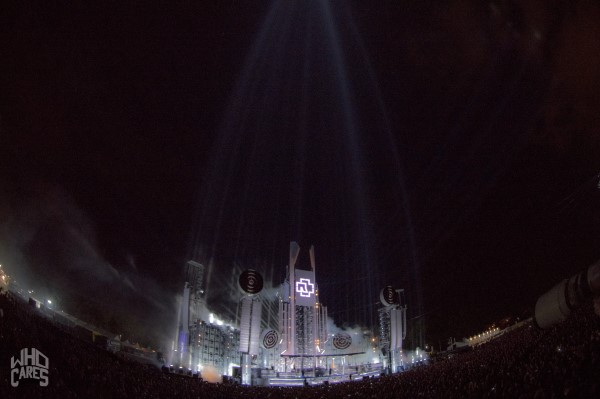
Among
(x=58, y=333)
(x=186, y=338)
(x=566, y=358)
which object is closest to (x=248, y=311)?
(x=186, y=338)

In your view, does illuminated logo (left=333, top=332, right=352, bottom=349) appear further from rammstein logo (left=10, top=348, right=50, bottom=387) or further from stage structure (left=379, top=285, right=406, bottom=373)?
rammstein logo (left=10, top=348, right=50, bottom=387)

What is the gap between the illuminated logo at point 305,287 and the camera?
67.6 m

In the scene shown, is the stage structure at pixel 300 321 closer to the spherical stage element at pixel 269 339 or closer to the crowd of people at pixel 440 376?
the spherical stage element at pixel 269 339

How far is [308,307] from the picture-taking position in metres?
68.6

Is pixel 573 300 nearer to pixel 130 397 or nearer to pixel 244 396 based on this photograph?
pixel 244 396

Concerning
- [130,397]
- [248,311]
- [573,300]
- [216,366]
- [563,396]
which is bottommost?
[563,396]

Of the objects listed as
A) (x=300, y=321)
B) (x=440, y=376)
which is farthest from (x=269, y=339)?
(x=440, y=376)

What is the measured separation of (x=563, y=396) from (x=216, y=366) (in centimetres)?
6591

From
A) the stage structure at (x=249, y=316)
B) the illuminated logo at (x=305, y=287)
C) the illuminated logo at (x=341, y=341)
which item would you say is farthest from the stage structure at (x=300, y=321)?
the stage structure at (x=249, y=316)

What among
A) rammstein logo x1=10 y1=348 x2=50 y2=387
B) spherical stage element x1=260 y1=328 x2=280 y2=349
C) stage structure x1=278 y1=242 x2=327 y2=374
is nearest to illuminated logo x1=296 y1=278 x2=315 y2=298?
stage structure x1=278 y1=242 x2=327 y2=374

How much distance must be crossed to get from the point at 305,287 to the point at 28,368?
5048cm

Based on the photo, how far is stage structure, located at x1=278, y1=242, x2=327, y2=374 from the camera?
2530 inches

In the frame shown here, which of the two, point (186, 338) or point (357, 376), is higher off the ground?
point (186, 338)

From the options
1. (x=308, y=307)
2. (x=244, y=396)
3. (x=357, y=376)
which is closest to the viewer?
(x=244, y=396)
